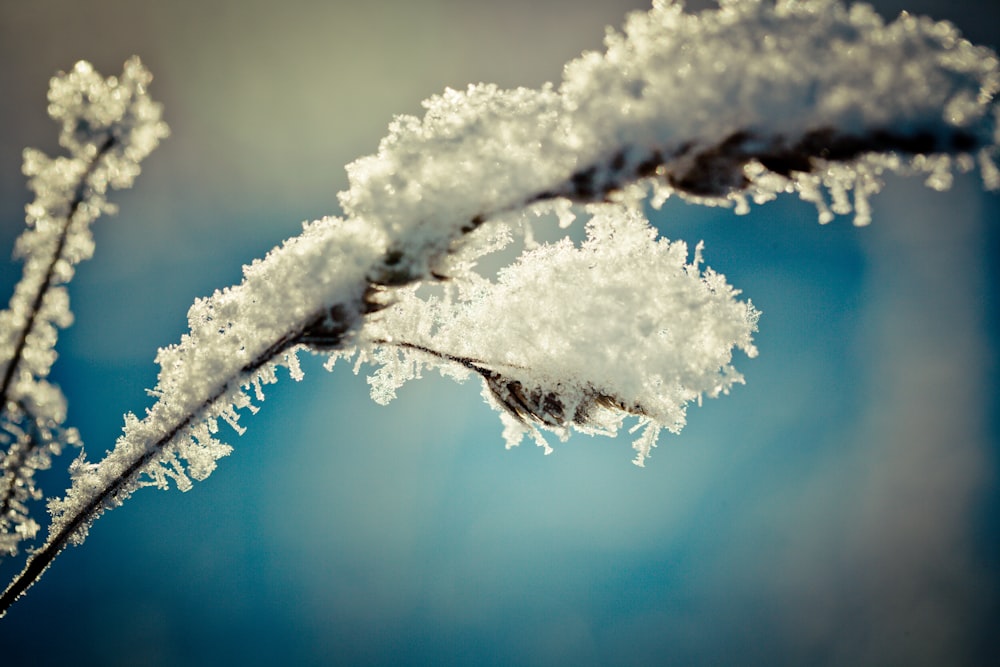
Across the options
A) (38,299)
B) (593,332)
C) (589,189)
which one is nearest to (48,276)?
(38,299)

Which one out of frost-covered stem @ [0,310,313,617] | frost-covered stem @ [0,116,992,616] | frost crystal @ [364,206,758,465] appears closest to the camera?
frost-covered stem @ [0,116,992,616]

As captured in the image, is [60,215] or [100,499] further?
[100,499]

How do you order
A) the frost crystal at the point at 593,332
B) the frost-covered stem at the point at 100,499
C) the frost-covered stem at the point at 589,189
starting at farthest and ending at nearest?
the frost crystal at the point at 593,332
the frost-covered stem at the point at 100,499
the frost-covered stem at the point at 589,189

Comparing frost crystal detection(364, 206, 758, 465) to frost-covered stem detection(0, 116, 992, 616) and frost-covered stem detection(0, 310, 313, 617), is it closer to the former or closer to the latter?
frost-covered stem detection(0, 116, 992, 616)

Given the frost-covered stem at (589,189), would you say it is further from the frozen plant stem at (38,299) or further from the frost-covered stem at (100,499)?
the frozen plant stem at (38,299)

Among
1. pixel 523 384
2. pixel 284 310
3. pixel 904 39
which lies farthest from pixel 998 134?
pixel 284 310

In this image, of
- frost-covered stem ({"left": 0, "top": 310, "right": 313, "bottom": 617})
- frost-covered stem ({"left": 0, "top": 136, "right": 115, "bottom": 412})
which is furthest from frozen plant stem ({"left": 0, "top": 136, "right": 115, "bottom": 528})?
frost-covered stem ({"left": 0, "top": 310, "right": 313, "bottom": 617})

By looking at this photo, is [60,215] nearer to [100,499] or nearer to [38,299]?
[38,299]

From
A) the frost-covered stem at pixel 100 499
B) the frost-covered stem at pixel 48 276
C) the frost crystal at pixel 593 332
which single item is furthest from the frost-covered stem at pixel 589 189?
the frost-covered stem at pixel 48 276
